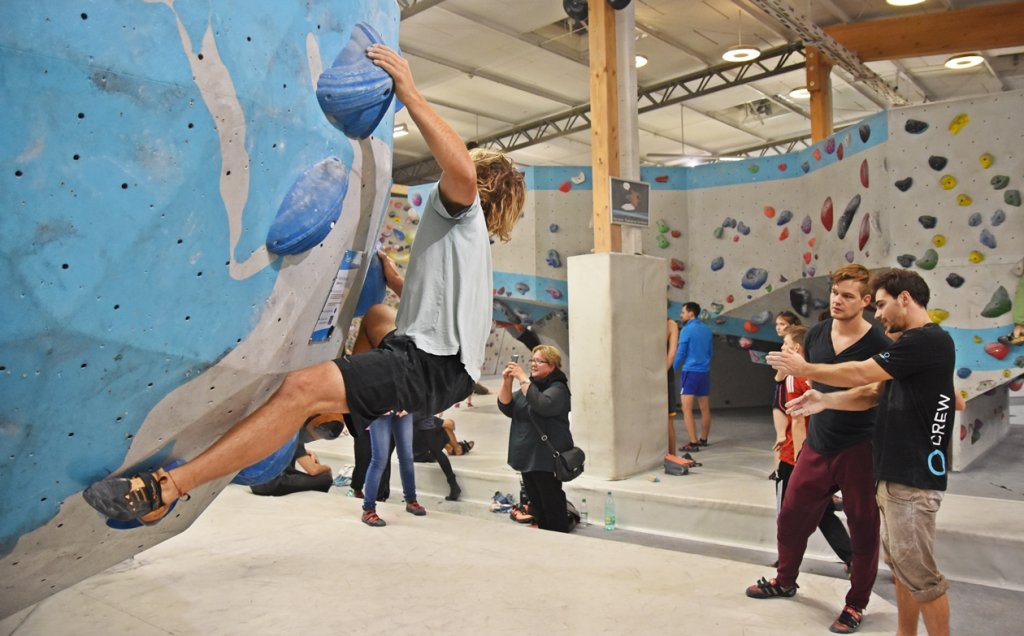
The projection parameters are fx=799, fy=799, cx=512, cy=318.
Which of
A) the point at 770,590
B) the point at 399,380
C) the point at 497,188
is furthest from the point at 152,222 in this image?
the point at 770,590

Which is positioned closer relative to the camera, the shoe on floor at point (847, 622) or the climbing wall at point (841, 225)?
the shoe on floor at point (847, 622)

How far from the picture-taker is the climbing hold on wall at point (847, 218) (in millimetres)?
7266

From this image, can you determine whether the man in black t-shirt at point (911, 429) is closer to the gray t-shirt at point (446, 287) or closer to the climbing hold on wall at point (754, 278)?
the gray t-shirt at point (446, 287)

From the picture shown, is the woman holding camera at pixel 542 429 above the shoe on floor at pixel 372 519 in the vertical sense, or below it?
above

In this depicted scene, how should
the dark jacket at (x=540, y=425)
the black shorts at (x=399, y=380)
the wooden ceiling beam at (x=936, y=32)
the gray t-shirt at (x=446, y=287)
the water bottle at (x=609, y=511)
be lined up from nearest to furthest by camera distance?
the black shorts at (x=399, y=380)
the gray t-shirt at (x=446, y=287)
the dark jacket at (x=540, y=425)
the water bottle at (x=609, y=511)
the wooden ceiling beam at (x=936, y=32)

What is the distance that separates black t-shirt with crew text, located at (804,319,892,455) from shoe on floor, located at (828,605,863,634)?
64cm

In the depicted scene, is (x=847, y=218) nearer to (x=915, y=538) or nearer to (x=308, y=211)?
(x=915, y=538)

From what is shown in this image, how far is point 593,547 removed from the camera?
4266mm

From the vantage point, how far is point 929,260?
6.47 m

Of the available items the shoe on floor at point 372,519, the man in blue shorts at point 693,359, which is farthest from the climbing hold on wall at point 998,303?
the shoe on floor at point 372,519

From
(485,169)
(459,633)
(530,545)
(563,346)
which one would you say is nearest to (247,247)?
(485,169)

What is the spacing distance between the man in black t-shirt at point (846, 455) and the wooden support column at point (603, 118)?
3.04 metres

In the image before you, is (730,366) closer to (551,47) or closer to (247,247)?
(551,47)

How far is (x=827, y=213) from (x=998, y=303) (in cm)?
200
